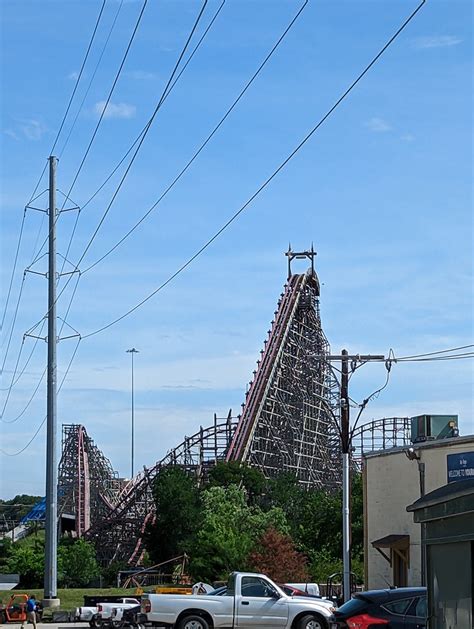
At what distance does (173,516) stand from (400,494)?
42390 mm

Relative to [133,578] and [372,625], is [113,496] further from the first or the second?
[372,625]

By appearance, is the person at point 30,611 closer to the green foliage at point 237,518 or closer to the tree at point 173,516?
the green foliage at point 237,518

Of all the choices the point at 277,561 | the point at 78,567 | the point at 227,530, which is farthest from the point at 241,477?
the point at 277,561

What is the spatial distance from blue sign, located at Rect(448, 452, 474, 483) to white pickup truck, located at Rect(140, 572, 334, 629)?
6.71 m

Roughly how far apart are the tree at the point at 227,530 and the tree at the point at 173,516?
122cm

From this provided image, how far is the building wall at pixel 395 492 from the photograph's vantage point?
1239 inches

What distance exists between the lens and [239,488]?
240ft

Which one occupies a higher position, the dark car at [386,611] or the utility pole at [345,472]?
the utility pole at [345,472]

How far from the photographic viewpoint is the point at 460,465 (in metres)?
29.4

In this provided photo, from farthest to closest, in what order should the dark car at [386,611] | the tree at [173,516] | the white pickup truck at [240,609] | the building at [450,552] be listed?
the tree at [173,516] < the white pickup truck at [240,609] < the dark car at [386,611] < the building at [450,552]

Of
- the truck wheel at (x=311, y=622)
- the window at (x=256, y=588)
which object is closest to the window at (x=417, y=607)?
the truck wheel at (x=311, y=622)

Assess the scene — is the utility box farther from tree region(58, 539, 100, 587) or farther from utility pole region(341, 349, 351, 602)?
tree region(58, 539, 100, 587)

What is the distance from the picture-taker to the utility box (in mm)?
34812

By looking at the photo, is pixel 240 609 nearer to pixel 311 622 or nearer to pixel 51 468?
pixel 311 622
